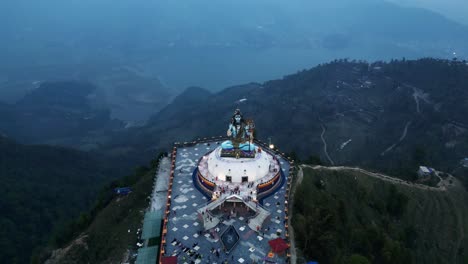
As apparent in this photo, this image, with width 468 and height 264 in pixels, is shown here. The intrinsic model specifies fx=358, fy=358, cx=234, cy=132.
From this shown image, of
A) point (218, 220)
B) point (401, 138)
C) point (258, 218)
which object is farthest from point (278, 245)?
point (401, 138)

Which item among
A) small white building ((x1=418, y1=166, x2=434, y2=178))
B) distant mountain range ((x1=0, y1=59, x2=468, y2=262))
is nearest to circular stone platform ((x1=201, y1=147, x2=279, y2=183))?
distant mountain range ((x1=0, y1=59, x2=468, y2=262))

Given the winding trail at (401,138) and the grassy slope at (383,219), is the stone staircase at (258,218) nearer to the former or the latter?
the grassy slope at (383,219)

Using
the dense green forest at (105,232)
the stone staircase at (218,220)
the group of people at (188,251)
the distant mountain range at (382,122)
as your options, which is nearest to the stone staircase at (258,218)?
the stone staircase at (218,220)

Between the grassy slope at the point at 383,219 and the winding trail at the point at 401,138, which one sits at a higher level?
the grassy slope at the point at 383,219

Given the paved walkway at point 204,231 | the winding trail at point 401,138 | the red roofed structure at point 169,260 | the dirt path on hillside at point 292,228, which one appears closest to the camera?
the red roofed structure at point 169,260

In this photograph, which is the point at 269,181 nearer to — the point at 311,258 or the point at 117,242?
the point at 311,258

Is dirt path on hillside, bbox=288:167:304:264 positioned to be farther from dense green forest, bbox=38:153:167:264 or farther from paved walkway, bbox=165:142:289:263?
dense green forest, bbox=38:153:167:264
